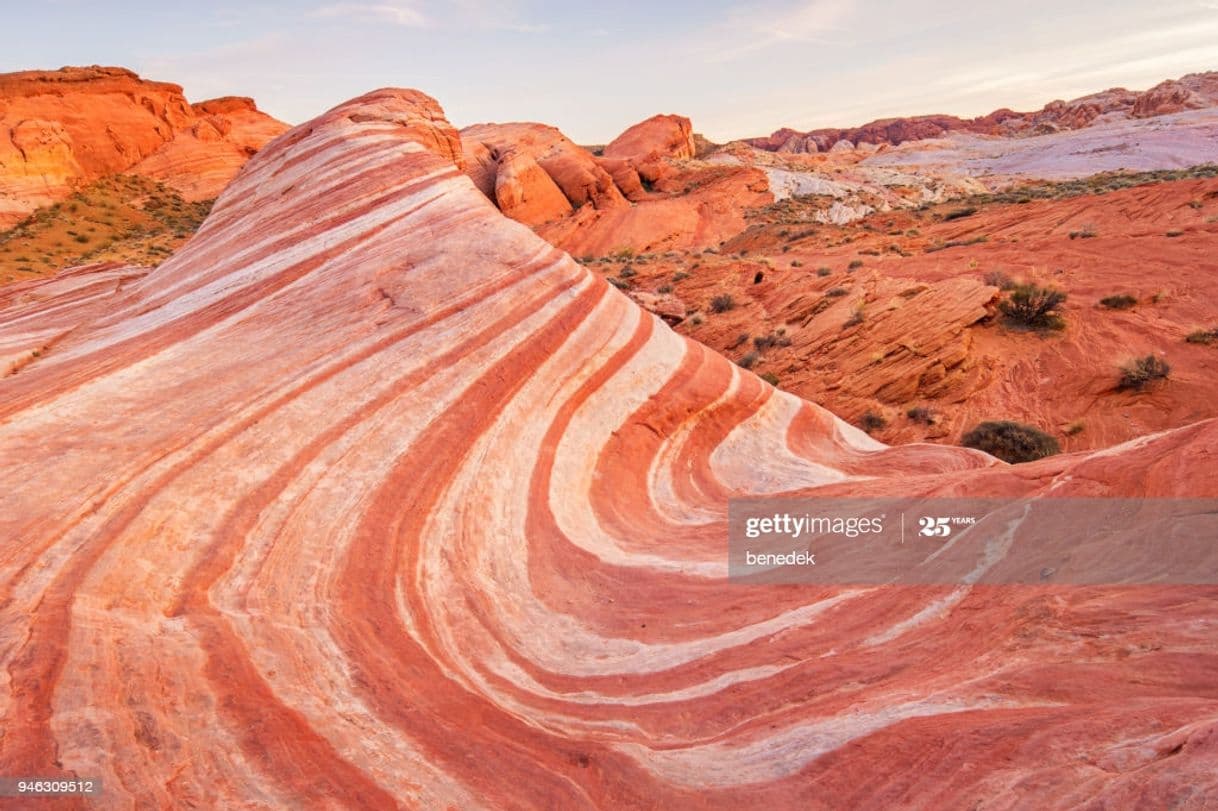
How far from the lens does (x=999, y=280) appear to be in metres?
17.2

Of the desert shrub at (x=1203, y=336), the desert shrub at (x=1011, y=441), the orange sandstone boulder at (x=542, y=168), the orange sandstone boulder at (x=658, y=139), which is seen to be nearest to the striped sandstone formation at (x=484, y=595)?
the desert shrub at (x=1011, y=441)

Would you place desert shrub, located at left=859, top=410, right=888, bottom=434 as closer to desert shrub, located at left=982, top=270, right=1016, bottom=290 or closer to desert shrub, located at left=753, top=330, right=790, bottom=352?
desert shrub, located at left=753, top=330, right=790, bottom=352

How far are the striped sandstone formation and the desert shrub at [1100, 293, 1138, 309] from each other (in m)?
11.9

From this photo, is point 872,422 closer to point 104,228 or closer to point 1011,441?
point 1011,441

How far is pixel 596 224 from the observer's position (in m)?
41.9

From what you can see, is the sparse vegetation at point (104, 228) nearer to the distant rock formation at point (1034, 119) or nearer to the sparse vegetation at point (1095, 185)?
the sparse vegetation at point (1095, 185)

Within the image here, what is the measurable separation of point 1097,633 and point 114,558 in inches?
236

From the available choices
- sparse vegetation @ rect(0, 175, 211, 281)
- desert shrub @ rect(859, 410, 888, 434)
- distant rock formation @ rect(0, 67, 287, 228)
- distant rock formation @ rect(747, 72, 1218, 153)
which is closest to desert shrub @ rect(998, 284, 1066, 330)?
desert shrub @ rect(859, 410, 888, 434)

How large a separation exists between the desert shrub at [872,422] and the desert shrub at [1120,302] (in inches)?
312

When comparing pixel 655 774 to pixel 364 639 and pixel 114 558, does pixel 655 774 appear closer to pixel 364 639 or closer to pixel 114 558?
pixel 364 639

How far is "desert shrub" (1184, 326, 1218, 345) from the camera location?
13484 millimetres

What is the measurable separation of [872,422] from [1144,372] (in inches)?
213

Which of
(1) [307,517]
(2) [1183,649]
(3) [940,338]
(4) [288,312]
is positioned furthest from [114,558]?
(3) [940,338]

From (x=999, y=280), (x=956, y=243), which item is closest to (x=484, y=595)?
(x=999, y=280)
